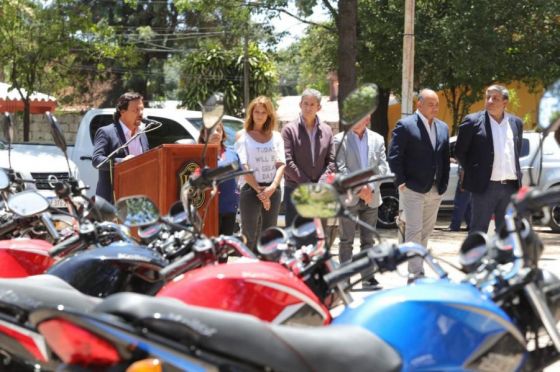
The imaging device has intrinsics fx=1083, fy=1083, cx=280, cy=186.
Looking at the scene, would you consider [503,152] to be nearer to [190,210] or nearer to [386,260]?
[190,210]

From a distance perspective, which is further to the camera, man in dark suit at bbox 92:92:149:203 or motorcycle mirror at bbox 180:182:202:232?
man in dark suit at bbox 92:92:149:203

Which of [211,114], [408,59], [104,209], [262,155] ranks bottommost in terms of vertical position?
[262,155]

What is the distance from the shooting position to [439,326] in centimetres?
387

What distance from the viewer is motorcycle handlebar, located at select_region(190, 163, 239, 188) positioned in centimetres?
493

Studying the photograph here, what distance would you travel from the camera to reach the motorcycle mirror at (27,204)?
18.8ft

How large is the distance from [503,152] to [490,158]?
13 cm

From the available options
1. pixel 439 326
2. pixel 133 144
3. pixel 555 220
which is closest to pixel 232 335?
pixel 439 326

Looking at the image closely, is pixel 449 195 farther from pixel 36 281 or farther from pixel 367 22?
pixel 36 281

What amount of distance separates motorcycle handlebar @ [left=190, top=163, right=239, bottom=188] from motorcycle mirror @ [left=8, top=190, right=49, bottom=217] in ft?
3.60

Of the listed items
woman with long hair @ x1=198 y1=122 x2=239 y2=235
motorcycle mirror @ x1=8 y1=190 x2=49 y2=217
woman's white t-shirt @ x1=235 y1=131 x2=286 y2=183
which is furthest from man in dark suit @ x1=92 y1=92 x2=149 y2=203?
motorcycle mirror @ x1=8 y1=190 x2=49 y2=217

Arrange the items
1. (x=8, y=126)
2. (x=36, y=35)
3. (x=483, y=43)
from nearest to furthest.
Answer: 1. (x=8, y=126)
2. (x=36, y=35)
3. (x=483, y=43)

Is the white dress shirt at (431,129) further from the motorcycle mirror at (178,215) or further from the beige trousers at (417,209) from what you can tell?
the motorcycle mirror at (178,215)

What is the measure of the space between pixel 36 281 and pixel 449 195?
14.4 metres

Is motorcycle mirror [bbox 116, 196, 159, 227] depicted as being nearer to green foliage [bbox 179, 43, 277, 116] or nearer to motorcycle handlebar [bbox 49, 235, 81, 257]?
motorcycle handlebar [bbox 49, 235, 81, 257]
